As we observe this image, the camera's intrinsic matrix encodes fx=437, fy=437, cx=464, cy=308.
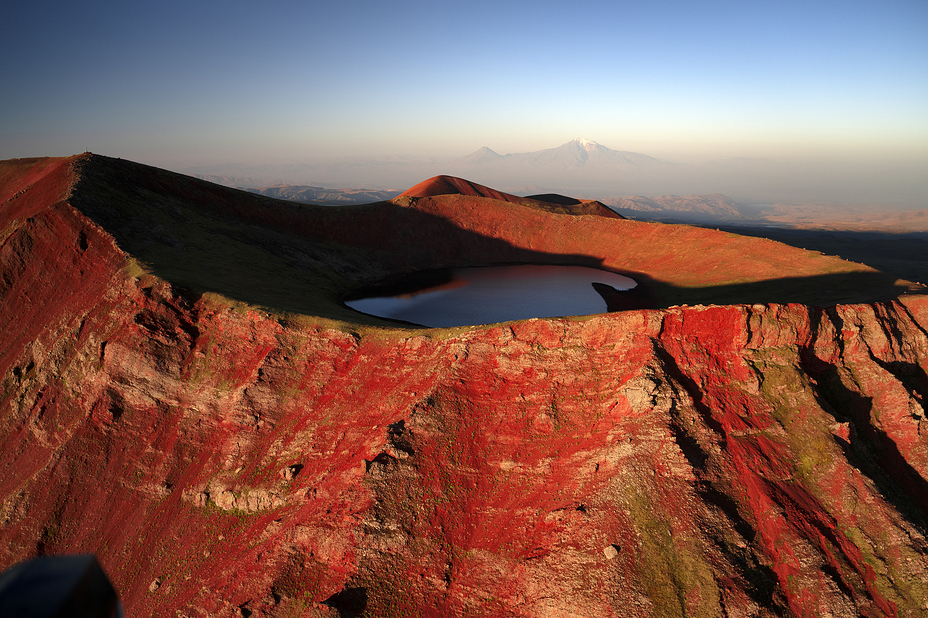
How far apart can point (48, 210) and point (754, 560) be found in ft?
164

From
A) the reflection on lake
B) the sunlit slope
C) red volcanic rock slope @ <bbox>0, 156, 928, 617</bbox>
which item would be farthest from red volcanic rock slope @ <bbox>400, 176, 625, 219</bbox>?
red volcanic rock slope @ <bbox>0, 156, 928, 617</bbox>

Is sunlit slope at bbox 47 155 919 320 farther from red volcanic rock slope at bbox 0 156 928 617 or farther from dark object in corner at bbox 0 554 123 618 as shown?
dark object in corner at bbox 0 554 123 618

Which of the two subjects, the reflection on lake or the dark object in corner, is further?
the reflection on lake

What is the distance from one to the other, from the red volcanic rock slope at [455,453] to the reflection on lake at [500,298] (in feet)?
63.7

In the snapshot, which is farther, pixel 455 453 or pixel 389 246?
pixel 389 246

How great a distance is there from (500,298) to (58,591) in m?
53.8

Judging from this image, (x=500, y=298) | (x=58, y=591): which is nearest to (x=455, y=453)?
(x=58, y=591)

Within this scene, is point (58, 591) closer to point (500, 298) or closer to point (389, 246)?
point (500, 298)

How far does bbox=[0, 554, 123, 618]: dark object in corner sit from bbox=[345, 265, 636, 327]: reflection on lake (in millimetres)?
40981

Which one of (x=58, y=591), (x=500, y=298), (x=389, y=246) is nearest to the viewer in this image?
(x=58, y=591)

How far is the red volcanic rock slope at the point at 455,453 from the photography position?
18.0m

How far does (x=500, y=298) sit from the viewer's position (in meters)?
56.0

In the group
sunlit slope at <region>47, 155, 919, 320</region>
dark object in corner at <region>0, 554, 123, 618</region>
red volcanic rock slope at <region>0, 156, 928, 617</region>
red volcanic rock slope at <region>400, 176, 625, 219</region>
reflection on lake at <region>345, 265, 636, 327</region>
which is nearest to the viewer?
dark object in corner at <region>0, 554, 123, 618</region>

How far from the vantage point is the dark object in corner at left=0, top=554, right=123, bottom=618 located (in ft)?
9.15
